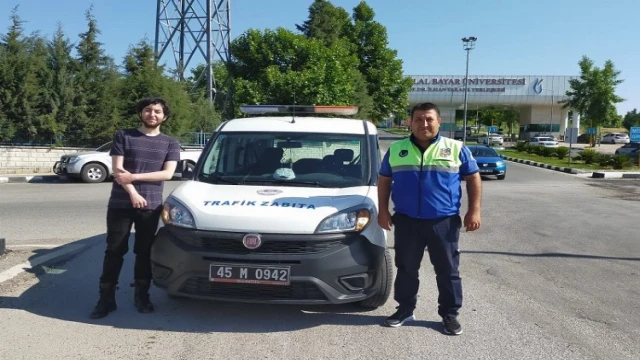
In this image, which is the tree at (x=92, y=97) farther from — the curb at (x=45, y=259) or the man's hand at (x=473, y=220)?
the man's hand at (x=473, y=220)

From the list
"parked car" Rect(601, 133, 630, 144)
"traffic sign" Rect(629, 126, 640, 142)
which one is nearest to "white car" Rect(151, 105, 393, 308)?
"traffic sign" Rect(629, 126, 640, 142)

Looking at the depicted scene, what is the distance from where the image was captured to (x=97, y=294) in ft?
17.4

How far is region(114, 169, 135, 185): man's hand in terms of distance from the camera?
4543 mm

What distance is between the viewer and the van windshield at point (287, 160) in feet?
17.2

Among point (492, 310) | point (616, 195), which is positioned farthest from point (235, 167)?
point (616, 195)

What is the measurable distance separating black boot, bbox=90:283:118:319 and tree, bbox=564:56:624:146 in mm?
51063

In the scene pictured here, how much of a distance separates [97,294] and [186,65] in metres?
28.2

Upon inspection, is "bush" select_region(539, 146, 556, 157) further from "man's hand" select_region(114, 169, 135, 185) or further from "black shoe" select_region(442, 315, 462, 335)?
"man's hand" select_region(114, 169, 135, 185)

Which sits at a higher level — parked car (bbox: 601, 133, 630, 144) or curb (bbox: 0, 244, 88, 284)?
parked car (bbox: 601, 133, 630, 144)

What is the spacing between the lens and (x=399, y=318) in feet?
15.0

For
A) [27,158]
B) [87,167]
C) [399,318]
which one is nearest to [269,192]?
[399,318]

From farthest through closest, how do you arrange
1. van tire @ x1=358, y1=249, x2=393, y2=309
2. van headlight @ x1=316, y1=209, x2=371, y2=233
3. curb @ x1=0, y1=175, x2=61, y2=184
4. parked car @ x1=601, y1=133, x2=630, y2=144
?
1. parked car @ x1=601, y1=133, x2=630, y2=144
2. curb @ x1=0, y1=175, x2=61, y2=184
3. van tire @ x1=358, y1=249, x2=393, y2=309
4. van headlight @ x1=316, y1=209, x2=371, y2=233

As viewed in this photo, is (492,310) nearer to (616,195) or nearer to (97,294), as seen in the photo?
(97,294)

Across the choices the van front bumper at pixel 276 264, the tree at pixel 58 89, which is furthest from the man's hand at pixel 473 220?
the tree at pixel 58 89
